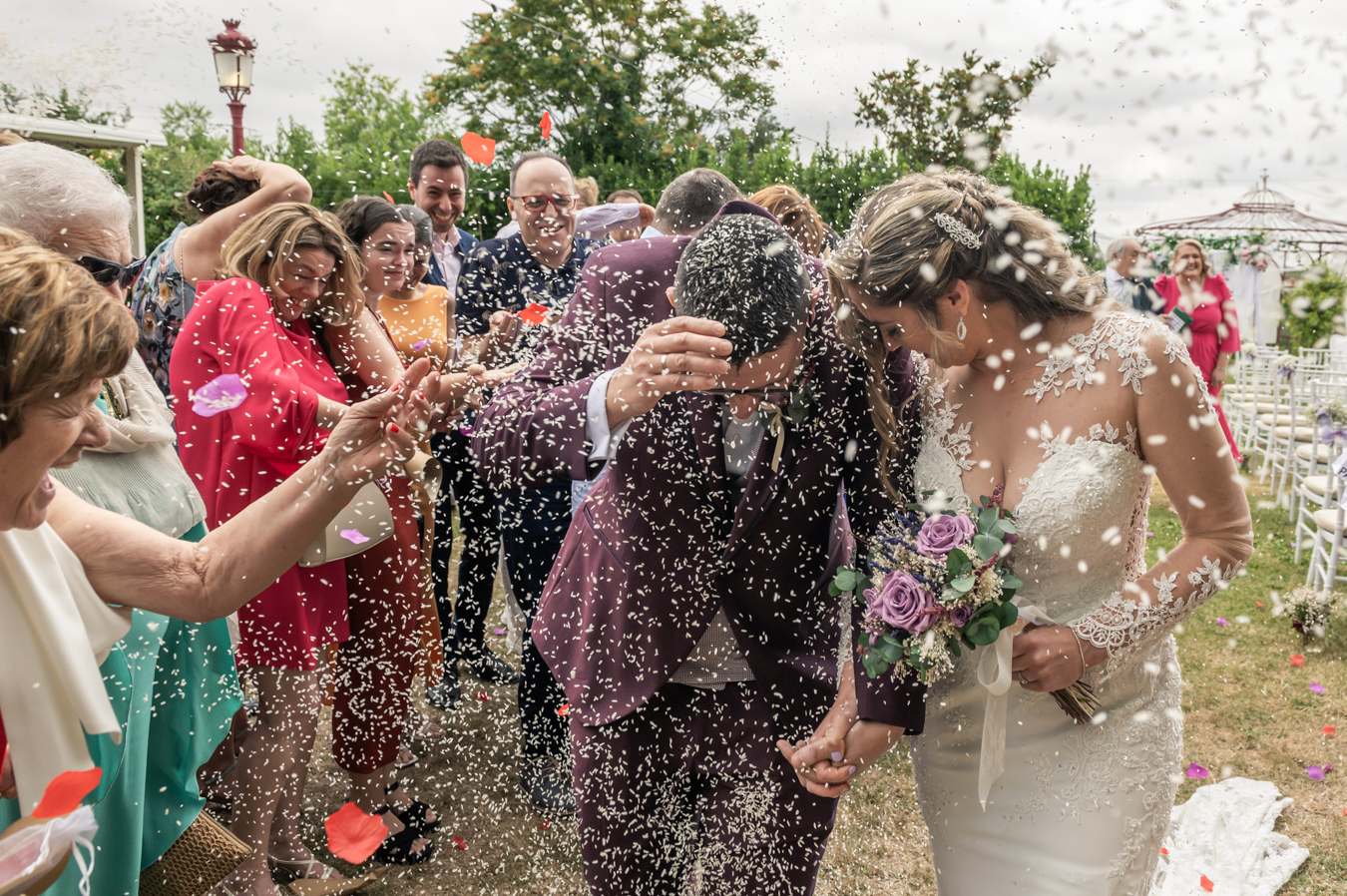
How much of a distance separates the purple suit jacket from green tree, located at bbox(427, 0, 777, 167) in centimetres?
96

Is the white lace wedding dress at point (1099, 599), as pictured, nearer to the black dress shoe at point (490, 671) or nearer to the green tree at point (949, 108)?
the green tree at point (949, 108)

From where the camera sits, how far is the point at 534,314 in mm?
3854

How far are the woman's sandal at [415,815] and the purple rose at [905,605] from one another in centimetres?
240

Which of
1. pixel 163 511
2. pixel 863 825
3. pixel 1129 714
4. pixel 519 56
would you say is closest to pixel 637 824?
pixel 1129 714

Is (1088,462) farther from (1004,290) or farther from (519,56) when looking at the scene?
(519,56)

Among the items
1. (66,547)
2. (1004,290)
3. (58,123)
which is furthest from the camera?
(58,123)

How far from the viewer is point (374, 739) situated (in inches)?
134

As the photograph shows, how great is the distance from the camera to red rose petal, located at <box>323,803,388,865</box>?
329 centimetres

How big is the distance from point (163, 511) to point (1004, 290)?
2.23 m

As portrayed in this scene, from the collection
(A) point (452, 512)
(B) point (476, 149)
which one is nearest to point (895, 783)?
(A) point (452, 512)

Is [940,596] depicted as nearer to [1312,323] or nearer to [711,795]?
[711,795]

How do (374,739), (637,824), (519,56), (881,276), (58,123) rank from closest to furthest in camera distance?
(881,276) → (637,824) → (58,123) → (374,739) → (519,56)

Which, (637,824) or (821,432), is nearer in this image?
(821,432)

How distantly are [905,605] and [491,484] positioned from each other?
1.17 m
